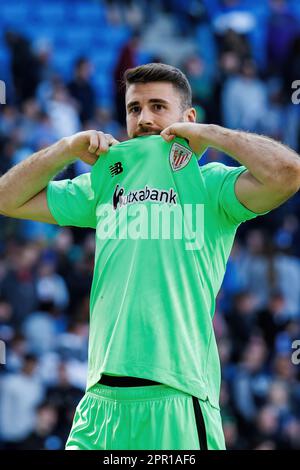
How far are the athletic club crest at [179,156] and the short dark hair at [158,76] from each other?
394 millimetres

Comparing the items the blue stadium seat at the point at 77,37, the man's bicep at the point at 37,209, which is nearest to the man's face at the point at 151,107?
the man's bicep at the point at 37,209

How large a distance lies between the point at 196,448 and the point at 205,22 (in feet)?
39.6

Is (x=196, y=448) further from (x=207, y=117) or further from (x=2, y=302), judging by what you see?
(x=207, y=117)

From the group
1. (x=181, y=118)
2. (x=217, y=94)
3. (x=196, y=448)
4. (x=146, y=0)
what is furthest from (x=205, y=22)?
(x=196, y=448)

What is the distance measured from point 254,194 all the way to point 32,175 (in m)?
1.07

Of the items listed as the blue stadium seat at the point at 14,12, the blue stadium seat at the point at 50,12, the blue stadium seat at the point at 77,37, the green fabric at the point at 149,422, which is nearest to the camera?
the green fabric at the point at 149,422

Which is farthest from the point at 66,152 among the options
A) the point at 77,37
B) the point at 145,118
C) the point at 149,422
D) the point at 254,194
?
the point at 77,37

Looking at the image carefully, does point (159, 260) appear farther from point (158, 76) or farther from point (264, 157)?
point (158, 76)

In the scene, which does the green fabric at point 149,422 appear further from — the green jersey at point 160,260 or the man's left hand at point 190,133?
the man's left hand at point 190,133

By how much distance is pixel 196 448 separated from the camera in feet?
14.6

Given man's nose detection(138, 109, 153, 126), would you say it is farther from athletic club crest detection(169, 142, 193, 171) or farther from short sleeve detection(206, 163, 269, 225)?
short sleeve detection(206, 163, 269, 225)

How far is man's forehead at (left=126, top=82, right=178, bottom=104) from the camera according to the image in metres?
4.94

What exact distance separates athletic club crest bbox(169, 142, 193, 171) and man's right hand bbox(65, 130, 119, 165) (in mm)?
320

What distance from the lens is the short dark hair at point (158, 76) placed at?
4969 millimetres
